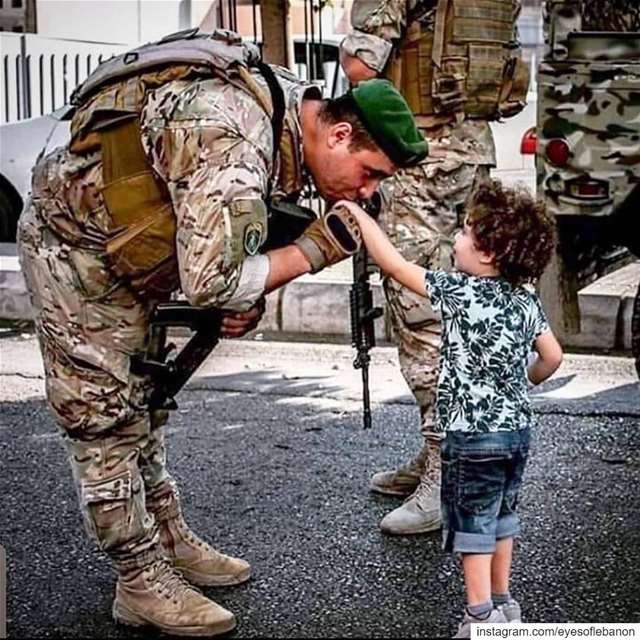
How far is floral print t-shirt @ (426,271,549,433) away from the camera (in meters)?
3.29

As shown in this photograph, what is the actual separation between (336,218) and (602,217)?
96.2 inches

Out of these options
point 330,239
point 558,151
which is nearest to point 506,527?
point 330,239

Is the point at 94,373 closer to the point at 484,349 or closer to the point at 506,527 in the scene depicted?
the point at 484,349

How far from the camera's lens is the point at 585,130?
17.8ft

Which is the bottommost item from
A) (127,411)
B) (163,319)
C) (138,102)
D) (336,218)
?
(127,411)

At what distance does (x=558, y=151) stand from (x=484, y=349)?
2337mm

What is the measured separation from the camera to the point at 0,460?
213 inches

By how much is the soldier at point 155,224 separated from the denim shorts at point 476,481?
0.55 m

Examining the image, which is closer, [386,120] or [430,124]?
[386,120]

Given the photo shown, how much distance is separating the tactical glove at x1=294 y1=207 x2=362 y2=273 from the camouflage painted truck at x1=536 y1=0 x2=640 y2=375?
2357 mm

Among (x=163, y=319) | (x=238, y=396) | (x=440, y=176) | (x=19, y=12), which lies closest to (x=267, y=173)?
(x=163, y=319)

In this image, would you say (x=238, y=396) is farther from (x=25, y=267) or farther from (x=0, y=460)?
(x=25, y=267)

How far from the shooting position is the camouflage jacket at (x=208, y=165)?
2.98 meters

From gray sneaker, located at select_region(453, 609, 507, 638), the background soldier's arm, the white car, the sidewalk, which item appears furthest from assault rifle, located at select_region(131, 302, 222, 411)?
the white car
